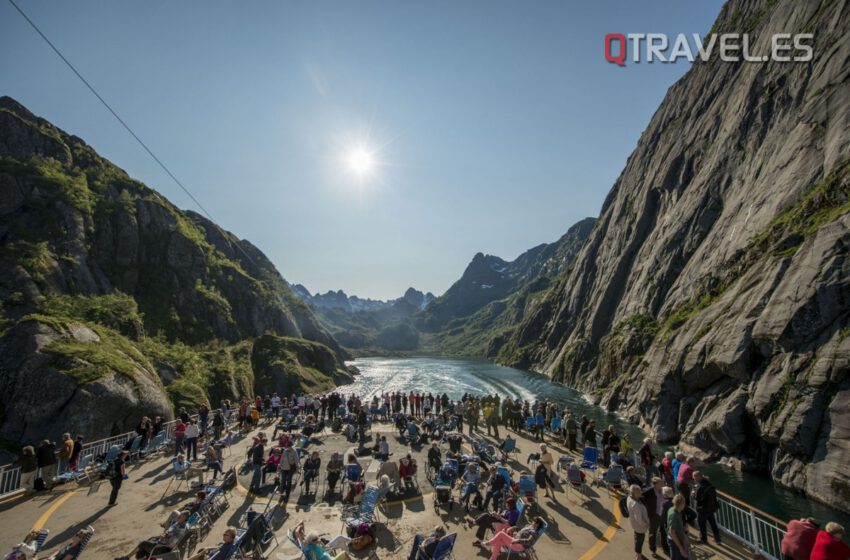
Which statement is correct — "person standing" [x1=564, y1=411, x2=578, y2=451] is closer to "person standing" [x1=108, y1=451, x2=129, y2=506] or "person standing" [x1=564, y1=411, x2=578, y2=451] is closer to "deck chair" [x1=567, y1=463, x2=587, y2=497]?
"deck chair" [x1=567, y1=463, x2=587, y2=497]

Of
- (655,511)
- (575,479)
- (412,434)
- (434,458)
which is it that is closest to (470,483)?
(434,458)

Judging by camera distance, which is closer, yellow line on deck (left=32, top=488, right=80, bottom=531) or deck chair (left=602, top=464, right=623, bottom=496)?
yellow line on deck (left=32, top=488, right=80, bottom=531)

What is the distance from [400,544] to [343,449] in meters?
11.4

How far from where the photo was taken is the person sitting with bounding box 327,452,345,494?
1561 centimetres

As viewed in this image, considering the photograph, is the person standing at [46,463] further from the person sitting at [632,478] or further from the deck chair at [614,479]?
the person sitting at [632,478]

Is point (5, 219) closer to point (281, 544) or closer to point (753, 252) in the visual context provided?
point (281, 544)

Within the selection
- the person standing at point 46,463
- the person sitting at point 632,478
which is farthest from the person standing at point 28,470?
the person sitting at point 632,478

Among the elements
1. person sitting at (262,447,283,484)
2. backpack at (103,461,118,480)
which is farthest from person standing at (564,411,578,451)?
backpack at (103,461,118,480)

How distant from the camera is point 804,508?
18.1 metres

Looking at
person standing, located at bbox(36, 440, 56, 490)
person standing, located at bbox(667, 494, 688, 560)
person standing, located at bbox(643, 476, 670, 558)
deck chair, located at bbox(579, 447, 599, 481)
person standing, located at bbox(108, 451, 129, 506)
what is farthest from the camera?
deck chair, located at bbox(579, 447, 599, 481)

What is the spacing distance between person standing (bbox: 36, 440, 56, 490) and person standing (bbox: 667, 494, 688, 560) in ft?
72.0

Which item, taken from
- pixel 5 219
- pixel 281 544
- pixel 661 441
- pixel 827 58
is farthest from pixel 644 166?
pixel 5 219

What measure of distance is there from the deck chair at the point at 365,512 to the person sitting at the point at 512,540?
3834 millimetres

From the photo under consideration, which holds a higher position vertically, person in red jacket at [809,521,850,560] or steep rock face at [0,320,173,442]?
steep rock face at [0,320,173,442]
